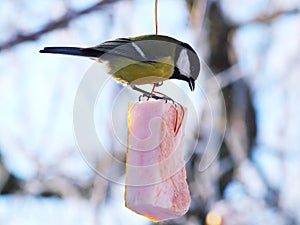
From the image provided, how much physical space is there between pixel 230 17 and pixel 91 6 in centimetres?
218

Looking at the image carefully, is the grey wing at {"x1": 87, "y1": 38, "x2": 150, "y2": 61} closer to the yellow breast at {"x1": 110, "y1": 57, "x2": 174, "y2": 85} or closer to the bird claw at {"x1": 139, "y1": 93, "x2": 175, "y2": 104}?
the yellow breast at {"x1": 110, "y1": 57, "x2": 174, "y2": 85}

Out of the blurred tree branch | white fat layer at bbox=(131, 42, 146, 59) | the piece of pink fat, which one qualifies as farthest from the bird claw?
the blurred tree branch

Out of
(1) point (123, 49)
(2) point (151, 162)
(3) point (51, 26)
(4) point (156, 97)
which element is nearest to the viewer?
(2) point (151, 162)

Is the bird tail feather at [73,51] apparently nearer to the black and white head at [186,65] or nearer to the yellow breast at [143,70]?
the yellow breast at [143,70]

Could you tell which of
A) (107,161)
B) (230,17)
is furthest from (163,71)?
(230,17)

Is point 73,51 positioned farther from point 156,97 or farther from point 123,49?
point 156,97

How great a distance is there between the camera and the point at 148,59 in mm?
2752

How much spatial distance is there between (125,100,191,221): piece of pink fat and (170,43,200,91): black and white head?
205 mm

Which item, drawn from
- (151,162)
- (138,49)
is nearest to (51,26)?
(138,49)

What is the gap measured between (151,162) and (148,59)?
14.5 inches

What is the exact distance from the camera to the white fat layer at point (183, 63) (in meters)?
2.73

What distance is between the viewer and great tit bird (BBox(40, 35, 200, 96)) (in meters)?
2.72

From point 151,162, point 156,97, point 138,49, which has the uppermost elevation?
point 138,49

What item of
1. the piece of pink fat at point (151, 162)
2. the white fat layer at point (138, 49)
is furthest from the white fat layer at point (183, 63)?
the piece of pink fat at point (151, 162)
